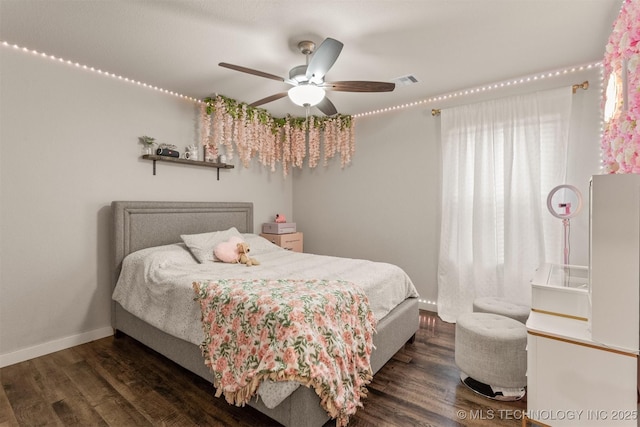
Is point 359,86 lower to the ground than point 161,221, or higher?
higher

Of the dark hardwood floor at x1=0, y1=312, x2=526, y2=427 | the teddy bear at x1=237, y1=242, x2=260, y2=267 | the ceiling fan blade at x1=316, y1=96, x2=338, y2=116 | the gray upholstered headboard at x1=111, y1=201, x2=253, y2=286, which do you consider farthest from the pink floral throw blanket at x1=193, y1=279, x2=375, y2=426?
the ceiling fan blade at x1=316, y1=96, x2=338, y2=116

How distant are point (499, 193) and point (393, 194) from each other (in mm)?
1254

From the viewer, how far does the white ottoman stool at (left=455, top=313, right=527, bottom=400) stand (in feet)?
6.47

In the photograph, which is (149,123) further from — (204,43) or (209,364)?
(209,364)

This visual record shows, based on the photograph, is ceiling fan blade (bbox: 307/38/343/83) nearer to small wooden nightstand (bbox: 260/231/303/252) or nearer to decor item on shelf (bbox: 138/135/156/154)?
decor item on shelf (bbox: 138/135/156/154)

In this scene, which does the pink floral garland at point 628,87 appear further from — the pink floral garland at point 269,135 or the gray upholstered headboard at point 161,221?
the gray upholstered headboard at point 161,221

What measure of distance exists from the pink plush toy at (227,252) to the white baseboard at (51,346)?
1.39 m

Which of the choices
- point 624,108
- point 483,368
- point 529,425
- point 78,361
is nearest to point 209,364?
point 78,361

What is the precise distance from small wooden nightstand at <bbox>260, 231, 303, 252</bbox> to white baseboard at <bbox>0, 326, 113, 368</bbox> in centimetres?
217

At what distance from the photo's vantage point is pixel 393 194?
4.05 metres

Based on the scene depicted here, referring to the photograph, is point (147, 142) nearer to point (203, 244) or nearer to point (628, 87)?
point (203, 244)

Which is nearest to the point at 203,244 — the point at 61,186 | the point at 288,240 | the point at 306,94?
the point at 61,186

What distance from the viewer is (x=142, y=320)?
8.43 ft

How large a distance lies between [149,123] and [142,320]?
2121 mm
